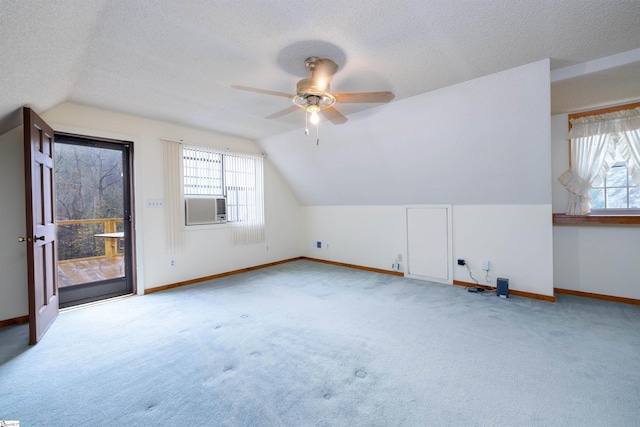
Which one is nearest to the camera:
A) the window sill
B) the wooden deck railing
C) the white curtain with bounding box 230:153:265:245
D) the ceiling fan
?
the ceiling fan

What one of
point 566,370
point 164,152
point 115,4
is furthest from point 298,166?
point 566,370

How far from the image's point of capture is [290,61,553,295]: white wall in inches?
113

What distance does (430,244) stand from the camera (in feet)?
14.0

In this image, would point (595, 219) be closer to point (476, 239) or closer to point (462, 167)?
point (476, 239)

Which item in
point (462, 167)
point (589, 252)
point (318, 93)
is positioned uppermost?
point (318, 93)

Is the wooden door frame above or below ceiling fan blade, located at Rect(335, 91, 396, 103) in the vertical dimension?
below

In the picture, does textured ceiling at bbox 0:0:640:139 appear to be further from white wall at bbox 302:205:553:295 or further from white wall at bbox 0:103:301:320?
white wall at bbox 302:205:553:295

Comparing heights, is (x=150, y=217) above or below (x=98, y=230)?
above

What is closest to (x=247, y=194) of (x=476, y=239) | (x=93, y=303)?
(x=93, y=303)

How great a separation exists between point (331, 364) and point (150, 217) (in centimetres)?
324

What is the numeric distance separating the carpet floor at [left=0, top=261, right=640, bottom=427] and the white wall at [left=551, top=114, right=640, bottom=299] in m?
0.28

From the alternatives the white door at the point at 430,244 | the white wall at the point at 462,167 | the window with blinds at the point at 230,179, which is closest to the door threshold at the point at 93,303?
the window with blinds at the point at 230,179

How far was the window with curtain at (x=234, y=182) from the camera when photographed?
171 inches

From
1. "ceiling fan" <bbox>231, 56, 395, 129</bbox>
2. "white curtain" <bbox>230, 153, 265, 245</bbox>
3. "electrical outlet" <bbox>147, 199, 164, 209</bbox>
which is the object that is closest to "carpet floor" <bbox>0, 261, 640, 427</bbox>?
"electrical outlet" <bbox>147, 199, 164, 209</bbox>
